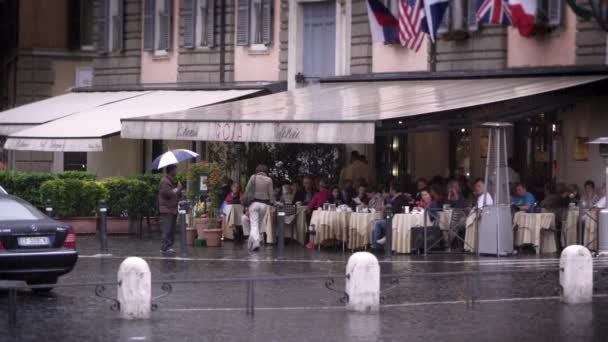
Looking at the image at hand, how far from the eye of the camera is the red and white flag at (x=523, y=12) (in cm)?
2628

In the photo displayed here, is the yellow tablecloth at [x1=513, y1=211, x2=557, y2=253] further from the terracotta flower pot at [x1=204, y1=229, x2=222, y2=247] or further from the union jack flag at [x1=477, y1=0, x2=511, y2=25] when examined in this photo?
the terracotta flower pot at [x1=204, y1=229, x2=222, y2=247]

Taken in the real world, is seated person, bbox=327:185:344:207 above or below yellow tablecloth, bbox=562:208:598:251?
above

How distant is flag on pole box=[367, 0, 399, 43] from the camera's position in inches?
1140

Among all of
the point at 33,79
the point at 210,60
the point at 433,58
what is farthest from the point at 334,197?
the point at 33,79

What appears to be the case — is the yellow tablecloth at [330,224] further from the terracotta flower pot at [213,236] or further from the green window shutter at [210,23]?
the green window shutter at [210,23]

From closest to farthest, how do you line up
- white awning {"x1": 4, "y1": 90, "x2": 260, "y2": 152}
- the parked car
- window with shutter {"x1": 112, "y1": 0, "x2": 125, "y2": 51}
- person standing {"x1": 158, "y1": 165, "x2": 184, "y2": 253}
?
the parked car
person standing {"x1": 158, "y1": 165, "x2": 184, "y2": 253}
white awning {"x1": 4, "y1": 90, "x2": 260, "y2": 152}
window with shutter {"x1": 112, "y1": 0, "x2": 125, "y2": 51}

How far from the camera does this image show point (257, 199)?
973 inches

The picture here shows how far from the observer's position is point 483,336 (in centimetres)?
1408

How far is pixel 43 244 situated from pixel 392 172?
49.1ft

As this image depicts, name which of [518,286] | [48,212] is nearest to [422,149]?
[48,212]

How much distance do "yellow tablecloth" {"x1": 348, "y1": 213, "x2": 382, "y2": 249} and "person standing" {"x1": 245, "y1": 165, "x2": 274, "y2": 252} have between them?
1.53m

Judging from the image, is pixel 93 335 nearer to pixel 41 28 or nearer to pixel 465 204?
pixel 465 204

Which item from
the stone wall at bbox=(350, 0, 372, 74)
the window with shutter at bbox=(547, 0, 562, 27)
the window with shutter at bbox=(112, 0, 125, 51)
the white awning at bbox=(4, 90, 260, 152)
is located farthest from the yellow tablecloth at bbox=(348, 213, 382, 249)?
the window with shutter at bbox=(112, 0, 125, 51)

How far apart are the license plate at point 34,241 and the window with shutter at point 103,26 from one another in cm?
2016
